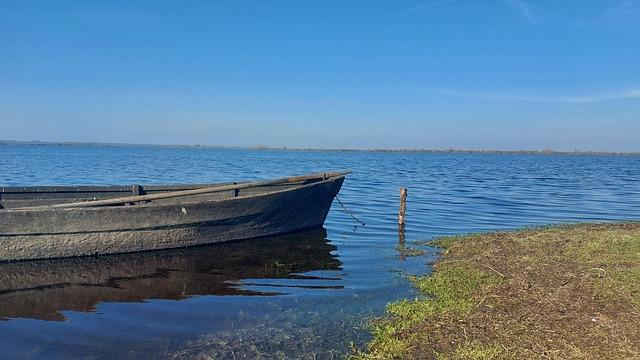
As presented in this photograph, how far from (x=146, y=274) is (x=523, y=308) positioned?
801cm

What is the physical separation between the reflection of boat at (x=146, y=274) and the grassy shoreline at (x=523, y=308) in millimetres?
3407

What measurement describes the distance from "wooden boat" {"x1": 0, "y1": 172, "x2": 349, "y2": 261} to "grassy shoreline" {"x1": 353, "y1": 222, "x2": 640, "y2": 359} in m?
5.58

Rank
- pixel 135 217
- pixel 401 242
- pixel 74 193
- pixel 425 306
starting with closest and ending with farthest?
pixel 425 306 < pixel 135 217 < pixel 74 193 < pixel 401 242

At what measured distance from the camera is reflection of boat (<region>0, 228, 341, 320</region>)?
369 inches

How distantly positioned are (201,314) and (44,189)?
28.6ft

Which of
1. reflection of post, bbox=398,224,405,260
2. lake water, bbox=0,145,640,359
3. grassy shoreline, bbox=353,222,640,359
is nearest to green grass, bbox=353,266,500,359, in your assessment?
grassy shoreline, bbox=353,222,640,359

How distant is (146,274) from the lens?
11.3 metres

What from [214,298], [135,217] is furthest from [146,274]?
[214,298]

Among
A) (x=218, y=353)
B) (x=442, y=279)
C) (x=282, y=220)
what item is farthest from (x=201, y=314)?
(x=282, y=220)

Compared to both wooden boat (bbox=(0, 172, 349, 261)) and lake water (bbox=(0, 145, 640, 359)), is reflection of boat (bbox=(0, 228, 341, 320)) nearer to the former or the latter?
lake water (bbox=(0, 145, 640, 359))

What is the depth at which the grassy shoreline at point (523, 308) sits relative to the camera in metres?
6.23

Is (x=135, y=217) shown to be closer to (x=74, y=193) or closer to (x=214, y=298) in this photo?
(x=74, y=193)

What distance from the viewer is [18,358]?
670 centimetres

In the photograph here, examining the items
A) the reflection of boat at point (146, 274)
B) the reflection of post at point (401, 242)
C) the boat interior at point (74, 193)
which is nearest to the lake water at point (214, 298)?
the reflection of boat at point (146, 274)
